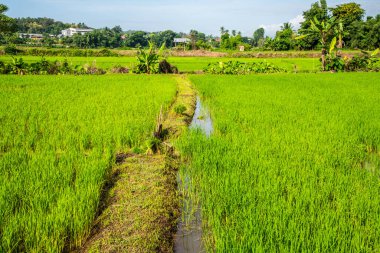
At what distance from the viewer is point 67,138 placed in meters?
4.19

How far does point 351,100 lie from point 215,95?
10.7 ft

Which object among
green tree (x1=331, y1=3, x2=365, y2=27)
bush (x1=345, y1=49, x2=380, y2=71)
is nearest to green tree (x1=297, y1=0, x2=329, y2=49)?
green tree (x1=331, y1=3, x2=365, y2=27)

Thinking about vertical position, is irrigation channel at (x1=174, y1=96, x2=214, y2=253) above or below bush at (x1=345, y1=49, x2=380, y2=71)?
below

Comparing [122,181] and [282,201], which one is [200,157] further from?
[282,201]

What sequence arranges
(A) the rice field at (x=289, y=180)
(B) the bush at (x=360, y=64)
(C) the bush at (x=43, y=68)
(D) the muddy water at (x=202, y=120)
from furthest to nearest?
(B) the bush at (x=360, y=64) < (C) the bush at (x=43, y=68) < (D) the muddy water at (x=202, y=120) < (A) the rice field at (x=289, y=180)

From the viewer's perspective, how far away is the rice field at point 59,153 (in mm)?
2084

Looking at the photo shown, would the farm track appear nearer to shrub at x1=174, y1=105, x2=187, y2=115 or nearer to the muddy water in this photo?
the muddy water

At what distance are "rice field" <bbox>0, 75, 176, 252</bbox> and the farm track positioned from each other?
129 mm

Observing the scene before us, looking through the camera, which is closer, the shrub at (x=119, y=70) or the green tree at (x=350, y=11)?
the shrub at (x=119, y=70)

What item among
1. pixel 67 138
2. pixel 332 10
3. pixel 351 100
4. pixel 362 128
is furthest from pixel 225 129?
pixel 332 10

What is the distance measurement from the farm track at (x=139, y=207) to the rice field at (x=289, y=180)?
0.27m

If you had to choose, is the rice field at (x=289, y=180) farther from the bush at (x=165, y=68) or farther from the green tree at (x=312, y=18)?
the green tree at (x=312, y=18)

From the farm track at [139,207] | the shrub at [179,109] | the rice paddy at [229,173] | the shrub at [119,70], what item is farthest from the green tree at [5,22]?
the farm track at [139,207]

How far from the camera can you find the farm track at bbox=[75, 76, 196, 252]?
215cm
